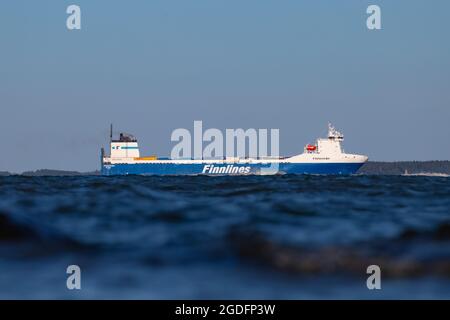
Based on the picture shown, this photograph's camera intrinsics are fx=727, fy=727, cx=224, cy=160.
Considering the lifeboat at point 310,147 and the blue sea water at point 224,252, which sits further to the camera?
the lifeboat at point 310,147

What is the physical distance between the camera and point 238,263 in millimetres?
8859

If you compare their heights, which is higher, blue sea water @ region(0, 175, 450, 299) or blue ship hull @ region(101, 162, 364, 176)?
blue sea water @ region(0, 175, 450, 299)

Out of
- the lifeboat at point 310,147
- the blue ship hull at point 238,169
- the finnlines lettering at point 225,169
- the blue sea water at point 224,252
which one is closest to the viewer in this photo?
the blue sea water at point 224,252

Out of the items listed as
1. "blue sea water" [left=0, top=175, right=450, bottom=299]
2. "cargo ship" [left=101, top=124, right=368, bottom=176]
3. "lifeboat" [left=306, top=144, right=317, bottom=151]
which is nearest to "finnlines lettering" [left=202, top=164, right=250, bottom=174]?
"cargo ship" [left=101, top=124, right=368, bottom=176]

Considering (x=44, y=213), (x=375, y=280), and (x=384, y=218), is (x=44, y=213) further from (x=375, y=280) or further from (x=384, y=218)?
(x=375, y=280)

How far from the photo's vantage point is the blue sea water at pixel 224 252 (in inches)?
302

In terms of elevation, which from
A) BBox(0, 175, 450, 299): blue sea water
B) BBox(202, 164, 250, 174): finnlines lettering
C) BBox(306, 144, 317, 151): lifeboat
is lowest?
BBox(202, 164, 250, 174): finnlines lettering

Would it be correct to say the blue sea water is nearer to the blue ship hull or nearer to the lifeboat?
the blue ship hull

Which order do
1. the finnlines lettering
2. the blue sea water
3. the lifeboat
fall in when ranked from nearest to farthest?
the blue sea water, the finnlines lettering, the lifeboat

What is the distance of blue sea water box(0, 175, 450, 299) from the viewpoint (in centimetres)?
766

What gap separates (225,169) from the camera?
303 ft

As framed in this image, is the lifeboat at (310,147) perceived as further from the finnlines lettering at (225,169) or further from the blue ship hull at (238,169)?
the finnlines lettering at (225,169)

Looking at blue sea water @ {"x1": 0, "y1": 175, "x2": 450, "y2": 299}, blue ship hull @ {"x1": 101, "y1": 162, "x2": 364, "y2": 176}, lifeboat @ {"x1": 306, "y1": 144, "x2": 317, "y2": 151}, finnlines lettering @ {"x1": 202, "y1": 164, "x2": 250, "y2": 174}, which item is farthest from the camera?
lifeboat @ {"x1": 306, "y1": 144, "x2": 317, "y2": 151}

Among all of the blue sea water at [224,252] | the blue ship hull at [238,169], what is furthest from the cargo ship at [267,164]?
the blue sea water at [224,252]
